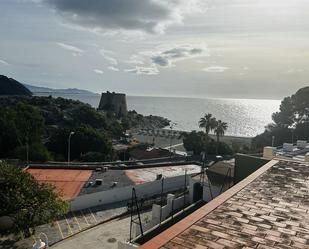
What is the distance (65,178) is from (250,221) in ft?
80.4

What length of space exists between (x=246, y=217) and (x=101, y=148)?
159 ft

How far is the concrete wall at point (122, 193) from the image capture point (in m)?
26.9

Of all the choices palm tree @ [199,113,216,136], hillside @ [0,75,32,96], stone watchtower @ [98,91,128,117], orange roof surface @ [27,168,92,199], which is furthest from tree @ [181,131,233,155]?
hillside @ [0,75,32,96]

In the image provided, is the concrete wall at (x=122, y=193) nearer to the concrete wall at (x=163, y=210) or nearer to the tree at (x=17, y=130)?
the concrete wall at (x=163, y=210)

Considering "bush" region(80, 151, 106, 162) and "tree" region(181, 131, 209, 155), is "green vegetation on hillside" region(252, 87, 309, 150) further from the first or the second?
"bush" region(80, 151, 106, 162)

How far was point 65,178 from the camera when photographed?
31.5 metres

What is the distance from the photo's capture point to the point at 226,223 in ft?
30.0

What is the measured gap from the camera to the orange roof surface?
28.5m

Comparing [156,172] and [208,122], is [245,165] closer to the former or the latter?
[156,172]

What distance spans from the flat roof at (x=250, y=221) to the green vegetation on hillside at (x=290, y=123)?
182 ft

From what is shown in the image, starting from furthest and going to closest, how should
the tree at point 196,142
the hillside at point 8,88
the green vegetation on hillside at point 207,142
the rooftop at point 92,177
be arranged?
1. the hillside at point 8,88
2. the tree at point 196,142
3. the green vegetation on hillside at point 207,142
4. the rooftop at point 92,177

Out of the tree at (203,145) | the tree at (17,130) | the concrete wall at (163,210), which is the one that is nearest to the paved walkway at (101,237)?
the concrete wall at (163,210)

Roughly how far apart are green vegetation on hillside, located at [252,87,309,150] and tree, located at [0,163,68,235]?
5287 centimetres

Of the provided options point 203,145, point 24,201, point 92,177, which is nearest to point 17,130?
point 92,177
